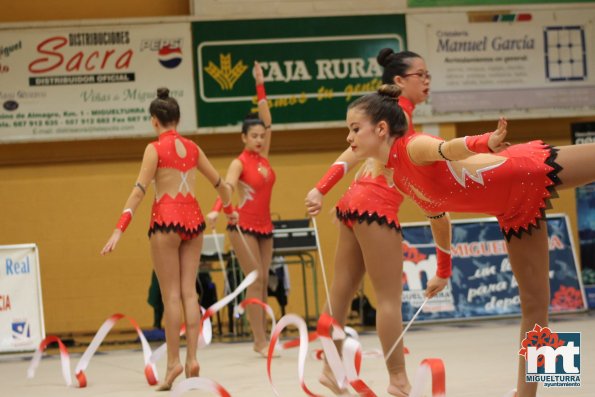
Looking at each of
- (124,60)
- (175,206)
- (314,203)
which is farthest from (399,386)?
(124,60)

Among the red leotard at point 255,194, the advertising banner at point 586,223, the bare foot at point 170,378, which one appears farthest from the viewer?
the advertising banner at point 586,223

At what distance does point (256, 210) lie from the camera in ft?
23.6

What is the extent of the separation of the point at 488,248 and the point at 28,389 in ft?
16.2

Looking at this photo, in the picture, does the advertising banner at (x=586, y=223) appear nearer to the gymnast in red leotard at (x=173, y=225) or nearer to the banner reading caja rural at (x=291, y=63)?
the banner reading caja rural at (x=291, y=63)

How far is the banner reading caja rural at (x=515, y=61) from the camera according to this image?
35.8 ft

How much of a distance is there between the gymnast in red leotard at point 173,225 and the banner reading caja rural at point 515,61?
5.91 m

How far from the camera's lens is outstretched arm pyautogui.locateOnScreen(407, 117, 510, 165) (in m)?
2.93

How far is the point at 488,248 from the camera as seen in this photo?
8992 millimetres

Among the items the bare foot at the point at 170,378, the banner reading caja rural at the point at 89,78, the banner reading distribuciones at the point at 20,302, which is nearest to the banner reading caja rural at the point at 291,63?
the banner reading caja rural at the point at 89,78

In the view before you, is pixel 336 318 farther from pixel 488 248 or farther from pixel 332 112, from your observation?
pixel 332 112

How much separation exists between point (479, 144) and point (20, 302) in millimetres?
6146

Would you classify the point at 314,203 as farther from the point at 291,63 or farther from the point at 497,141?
the point at 291,63

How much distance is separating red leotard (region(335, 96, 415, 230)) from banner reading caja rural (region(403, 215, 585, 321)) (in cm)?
419

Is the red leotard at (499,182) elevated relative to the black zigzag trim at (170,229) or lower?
elevated
